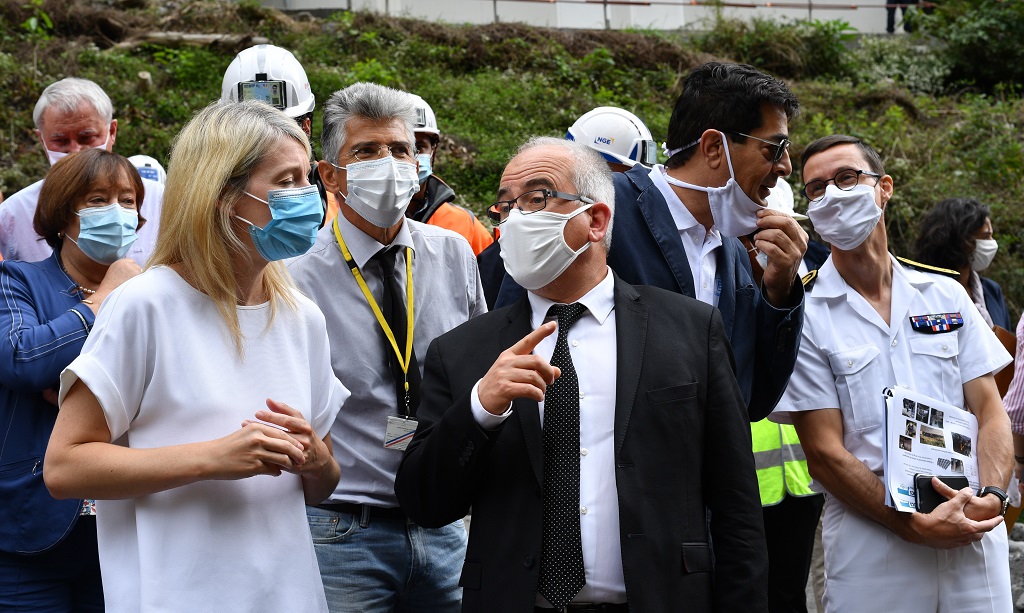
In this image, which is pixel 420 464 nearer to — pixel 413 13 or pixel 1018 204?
pixel 1018 204

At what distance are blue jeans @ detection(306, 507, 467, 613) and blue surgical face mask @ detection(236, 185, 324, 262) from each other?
3.48ft

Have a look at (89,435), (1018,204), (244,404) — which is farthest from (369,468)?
(1018,204)

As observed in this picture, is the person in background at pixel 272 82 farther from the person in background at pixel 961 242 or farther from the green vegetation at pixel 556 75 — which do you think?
the green vegetation at pixel 556 75

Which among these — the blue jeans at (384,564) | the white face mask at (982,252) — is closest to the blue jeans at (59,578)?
the blue jeans at (384,564)

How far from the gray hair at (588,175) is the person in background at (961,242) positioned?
458 centimetres

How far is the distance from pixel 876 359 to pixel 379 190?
2.13 meters

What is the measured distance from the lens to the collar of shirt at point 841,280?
450 centimetres

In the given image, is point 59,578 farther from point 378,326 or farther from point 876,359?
point 876,359

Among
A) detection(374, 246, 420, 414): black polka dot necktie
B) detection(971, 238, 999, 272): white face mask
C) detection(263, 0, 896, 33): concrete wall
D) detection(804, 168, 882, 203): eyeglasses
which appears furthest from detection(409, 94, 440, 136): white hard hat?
detection(263, 0, 896, 33): concrete wall

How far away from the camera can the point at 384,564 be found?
369 cm

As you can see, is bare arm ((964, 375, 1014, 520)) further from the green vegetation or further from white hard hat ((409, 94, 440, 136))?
the green vegetation

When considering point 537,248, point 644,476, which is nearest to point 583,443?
point 644,476

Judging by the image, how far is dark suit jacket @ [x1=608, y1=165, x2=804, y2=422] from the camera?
12.2ft

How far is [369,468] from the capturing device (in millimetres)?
3736
